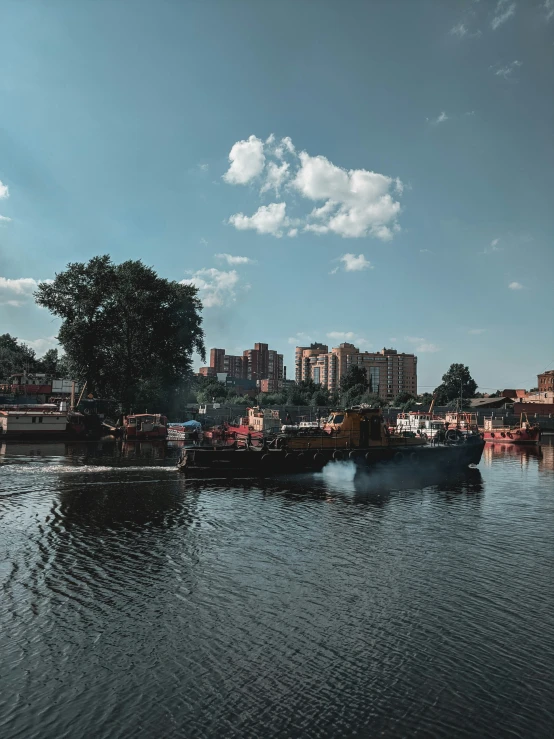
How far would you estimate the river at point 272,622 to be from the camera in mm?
7914

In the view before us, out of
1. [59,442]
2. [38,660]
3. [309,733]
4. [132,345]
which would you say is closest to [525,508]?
[309,733]

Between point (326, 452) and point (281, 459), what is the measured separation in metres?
3.04

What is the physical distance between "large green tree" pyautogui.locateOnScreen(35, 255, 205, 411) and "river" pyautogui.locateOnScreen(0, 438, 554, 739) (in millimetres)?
48817

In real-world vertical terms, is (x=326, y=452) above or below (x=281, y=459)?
above

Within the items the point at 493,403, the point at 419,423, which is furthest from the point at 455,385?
→ the point at 419,423

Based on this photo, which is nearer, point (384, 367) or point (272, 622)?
point (272, 622)

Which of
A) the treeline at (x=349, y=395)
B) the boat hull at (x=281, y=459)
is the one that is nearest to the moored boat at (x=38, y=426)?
the boat hull at (x=281, y=459)

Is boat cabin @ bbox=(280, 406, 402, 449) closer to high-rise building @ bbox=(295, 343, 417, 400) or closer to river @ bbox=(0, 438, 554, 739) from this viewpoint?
river @ bbox=(0, 438, 554, 739)

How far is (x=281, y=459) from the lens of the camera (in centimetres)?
3378

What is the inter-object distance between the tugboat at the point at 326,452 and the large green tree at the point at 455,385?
11245 centimetres

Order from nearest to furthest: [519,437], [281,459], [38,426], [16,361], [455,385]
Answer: [281,459] → [38,426] → [519,437] → [16,361] → [455,385]

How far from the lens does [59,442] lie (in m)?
55.7

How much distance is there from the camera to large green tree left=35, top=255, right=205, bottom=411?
6962cm

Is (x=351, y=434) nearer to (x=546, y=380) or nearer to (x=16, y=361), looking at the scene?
(x=16, y=361)
